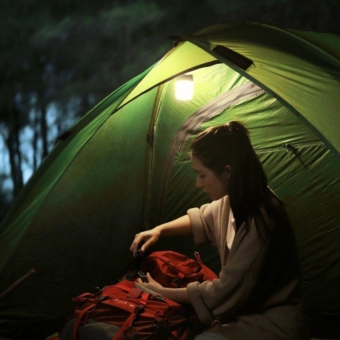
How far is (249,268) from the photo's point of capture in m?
2.02

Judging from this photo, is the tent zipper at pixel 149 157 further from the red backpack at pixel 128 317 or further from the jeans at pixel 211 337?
the jeans at pixel 211 337

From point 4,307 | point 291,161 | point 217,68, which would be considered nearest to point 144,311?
point 4,307

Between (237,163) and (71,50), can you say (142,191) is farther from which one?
(71,50)

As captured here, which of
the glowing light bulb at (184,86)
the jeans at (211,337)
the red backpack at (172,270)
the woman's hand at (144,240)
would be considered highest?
the glowing light bulb at (184,86)

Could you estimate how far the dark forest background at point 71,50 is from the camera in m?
12.4

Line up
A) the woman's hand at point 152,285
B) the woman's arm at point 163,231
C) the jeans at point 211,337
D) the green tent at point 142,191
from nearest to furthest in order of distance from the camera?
the jeans at point 211,337
the woman's hand at point 152,285
the woman's arm at point 163,231
the green tent at point 142,191

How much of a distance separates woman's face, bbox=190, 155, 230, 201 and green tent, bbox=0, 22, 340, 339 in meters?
0.62

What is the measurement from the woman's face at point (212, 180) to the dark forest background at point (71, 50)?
10346 mm

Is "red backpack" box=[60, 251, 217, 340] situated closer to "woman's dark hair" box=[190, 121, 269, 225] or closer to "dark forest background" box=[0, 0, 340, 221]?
"woman's dark hair" box=[190, 121, 269, 225]

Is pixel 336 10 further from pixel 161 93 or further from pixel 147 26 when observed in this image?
pixel 161 93

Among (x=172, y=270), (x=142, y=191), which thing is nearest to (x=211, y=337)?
(x=172, y=270)

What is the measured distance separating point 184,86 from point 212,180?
3.93 feet

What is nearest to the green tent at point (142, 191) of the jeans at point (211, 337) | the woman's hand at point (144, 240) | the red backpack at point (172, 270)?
the woman's hand at point (144, 240)

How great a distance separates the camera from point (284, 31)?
2.38 meters
